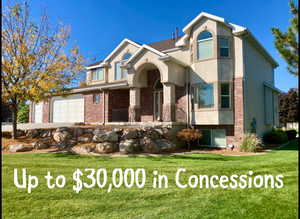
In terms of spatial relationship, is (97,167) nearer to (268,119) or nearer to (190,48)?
(190,48)

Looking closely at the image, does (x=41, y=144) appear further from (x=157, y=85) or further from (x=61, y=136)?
(x=157, y=85)

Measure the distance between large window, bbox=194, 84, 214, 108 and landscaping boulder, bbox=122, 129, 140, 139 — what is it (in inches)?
201

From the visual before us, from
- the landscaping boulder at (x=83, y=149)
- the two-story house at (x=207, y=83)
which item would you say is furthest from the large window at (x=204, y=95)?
the landscaping boulder at (x=83, y=149)

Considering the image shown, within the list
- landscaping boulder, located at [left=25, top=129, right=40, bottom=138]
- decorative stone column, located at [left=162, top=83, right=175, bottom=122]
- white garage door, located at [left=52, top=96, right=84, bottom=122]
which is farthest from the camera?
white garage door, located at [left=52, top=96, right=84, bottom=122]

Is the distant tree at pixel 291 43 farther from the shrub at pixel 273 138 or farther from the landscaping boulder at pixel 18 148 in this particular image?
the shrub at pixel 273 138

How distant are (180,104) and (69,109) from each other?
1187 cm

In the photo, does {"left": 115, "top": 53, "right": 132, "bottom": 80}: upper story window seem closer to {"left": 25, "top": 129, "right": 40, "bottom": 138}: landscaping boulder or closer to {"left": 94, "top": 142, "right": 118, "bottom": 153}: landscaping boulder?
{"left": 25, "top": 129, "right": 40, "bottom": 138}: landscaping boulder

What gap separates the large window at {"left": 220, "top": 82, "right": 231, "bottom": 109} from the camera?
13.6 meters

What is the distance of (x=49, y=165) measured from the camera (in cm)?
754

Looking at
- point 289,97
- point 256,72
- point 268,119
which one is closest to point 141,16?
point 256,72

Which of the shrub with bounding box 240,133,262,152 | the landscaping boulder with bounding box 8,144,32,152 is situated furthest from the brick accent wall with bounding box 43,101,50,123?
the shrub with bounding box 240,133,262,152

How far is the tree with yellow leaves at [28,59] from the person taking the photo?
1161 centimetres

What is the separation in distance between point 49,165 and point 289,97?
116 ft

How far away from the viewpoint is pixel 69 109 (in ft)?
68.0
